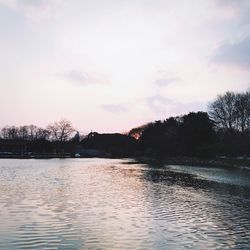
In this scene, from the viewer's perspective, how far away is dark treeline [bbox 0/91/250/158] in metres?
102

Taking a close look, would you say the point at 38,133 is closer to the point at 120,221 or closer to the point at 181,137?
Answer: the point at 181,137

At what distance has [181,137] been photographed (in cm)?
11950

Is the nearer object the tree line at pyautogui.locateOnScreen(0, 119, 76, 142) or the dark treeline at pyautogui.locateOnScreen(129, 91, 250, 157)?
the dark treeline at pyautogui.locateOnScreen(129, 91, 250, 157)

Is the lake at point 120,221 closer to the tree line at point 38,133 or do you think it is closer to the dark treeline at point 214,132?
the dark treeline at point 214,132

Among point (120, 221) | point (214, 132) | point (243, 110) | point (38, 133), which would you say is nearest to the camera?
point (120, 221)

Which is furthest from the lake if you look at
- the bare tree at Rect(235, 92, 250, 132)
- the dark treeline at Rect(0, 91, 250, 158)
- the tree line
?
the tree line

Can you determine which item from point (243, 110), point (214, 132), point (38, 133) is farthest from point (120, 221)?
point (38, 133)

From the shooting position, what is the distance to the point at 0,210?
64.0ft

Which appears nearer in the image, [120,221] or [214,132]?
[120,221]

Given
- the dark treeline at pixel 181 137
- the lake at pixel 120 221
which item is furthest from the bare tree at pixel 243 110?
the lake at pixel 120 221

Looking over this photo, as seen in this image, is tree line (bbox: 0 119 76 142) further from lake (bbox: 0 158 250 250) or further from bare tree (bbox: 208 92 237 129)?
lake (bbox: 0 158 250 250)

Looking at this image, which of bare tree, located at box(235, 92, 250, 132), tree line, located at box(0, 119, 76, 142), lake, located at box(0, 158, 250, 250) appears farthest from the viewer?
tree line, located at box(0, 119, 76, 142)

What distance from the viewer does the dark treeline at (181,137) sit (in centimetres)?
10175

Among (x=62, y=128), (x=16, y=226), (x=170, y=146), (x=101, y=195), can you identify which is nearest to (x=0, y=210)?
(x=16, y=226)
